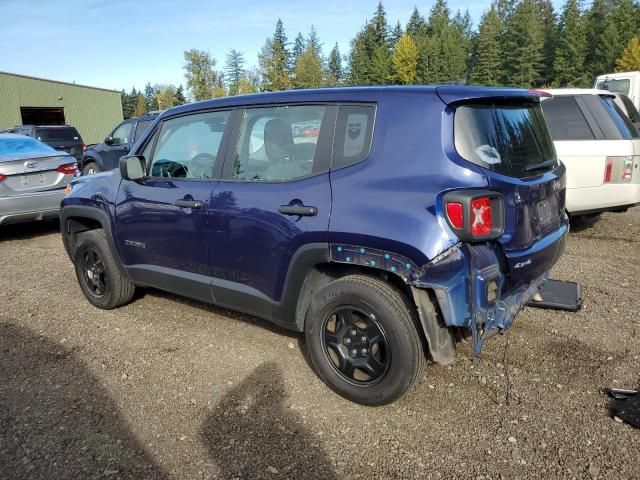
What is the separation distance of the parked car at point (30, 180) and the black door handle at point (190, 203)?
5.04m

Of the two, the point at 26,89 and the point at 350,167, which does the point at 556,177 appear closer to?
the point at 350,167

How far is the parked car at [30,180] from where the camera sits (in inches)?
286

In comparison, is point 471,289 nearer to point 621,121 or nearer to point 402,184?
point 402,184

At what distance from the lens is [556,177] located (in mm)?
3229

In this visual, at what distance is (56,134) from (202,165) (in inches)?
594

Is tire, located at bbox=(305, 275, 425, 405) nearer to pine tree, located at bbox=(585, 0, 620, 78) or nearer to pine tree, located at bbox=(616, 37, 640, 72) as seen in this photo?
pine tree, located at bbox=(616, 37, 640, 72)

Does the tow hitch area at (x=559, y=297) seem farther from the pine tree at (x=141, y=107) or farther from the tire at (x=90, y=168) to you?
the pine tree at (x=141, y=107)

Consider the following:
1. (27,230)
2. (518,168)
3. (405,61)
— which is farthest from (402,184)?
(405,61)

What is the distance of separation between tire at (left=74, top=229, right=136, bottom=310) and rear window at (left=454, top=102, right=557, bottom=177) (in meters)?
3.25

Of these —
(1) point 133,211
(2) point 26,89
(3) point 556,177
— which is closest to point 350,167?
(3) point 556,177

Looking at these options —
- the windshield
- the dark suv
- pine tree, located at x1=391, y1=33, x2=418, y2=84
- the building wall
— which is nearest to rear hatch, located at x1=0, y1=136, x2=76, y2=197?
the dark suv

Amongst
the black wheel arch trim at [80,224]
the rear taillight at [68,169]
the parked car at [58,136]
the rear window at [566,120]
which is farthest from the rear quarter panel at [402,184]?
the parked car at [58,136]

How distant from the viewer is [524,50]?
69812 millimetres

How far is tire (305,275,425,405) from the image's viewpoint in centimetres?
273
